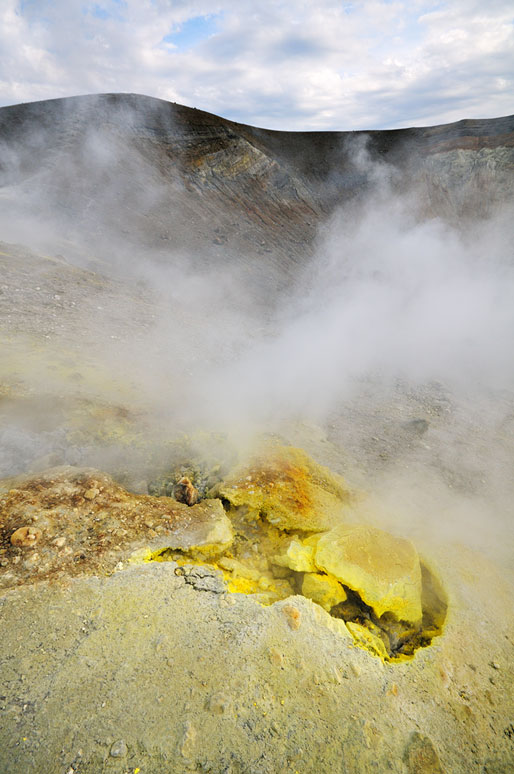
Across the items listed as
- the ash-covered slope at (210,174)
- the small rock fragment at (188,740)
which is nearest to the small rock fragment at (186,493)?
the small rock fragment at (188,740)

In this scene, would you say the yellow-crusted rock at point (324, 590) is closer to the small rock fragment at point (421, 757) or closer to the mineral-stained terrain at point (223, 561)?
the mineral-stained terrain at point (223, 561)

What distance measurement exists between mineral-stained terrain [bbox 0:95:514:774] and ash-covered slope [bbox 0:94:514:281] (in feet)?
15.6

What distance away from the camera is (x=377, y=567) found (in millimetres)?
2750

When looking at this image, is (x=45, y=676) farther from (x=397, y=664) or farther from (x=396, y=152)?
(x=396, y=152)

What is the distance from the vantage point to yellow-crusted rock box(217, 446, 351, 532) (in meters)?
3.30

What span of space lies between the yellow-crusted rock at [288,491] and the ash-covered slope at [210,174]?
8.95 meters

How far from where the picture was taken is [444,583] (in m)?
2.87

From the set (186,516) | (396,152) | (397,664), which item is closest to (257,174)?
(396,152)

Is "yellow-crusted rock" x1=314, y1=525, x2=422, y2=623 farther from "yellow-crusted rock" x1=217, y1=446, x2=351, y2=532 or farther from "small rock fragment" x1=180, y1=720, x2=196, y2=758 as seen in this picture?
"small rock fragment" x1=180, y1=720, x2=196, y2=758

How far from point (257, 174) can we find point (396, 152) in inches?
295

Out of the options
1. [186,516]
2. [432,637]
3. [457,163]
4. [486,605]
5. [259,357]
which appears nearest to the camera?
[432,637]

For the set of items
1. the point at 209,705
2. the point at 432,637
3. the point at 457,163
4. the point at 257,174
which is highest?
the point at 457,163

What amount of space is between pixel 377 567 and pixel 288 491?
105 cm

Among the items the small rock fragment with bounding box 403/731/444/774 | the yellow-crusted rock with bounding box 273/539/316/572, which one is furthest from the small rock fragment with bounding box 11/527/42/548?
the small rock fragment with bounding box 403/731/444/774
